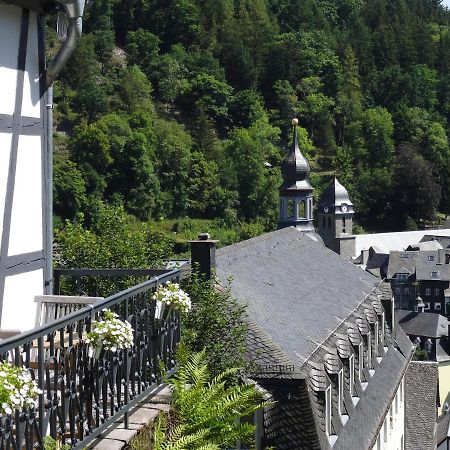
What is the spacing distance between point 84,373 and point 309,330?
759 centimetres

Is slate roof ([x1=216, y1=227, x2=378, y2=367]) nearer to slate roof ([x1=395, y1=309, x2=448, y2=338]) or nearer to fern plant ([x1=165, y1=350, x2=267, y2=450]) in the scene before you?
fern plant ([x1=165, y1=350, x2=267, y2=450])

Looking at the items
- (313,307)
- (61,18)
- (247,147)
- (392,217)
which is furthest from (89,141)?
(61,18)

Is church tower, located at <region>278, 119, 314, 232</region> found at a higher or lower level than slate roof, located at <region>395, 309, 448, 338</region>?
higher

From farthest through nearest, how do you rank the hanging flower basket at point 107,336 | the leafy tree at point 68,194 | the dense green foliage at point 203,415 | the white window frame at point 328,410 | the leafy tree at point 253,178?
the leafy tree at point 253,178
the leafy tree at point 68,194
the white window frame at point 328,410
the dense green foliage at point 203,415
the hanging flower basket at point 107,336

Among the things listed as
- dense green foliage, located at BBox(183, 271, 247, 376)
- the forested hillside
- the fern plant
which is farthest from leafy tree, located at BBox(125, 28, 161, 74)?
the fern plant

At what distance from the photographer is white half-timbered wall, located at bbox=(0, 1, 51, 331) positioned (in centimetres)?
667

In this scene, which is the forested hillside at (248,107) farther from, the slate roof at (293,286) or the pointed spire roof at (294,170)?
the slate roof at (293,286)

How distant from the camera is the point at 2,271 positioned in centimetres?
654

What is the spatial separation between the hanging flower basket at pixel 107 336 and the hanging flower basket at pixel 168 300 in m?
1.07

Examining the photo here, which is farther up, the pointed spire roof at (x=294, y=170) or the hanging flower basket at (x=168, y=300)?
the pointed spire roof at (x=294, y=170)

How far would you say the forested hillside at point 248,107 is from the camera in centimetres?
7344

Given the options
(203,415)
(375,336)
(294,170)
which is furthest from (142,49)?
(203,415)

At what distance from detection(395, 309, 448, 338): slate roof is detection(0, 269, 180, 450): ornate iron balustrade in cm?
4369

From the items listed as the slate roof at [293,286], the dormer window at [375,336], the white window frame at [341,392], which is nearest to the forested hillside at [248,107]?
the slate roof at [293,286]
